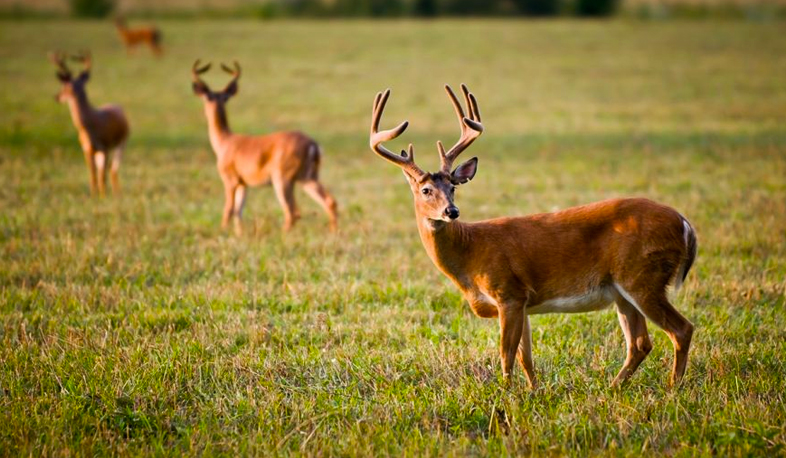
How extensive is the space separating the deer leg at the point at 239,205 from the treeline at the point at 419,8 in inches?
2112

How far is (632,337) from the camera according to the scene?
6453 mm

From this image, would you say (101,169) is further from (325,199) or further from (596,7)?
(596,7)

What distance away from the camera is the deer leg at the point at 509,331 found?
6.06 meters

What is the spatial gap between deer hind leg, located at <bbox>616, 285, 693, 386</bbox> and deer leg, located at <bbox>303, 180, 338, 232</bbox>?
5.79 metres

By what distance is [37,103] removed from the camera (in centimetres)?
2530

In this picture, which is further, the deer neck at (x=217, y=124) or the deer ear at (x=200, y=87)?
the deer ear at (x=200, y=87)

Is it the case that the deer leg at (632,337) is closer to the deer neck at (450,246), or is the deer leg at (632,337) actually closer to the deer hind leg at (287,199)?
the deer neck at (450,246)

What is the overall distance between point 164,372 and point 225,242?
4.29 meters

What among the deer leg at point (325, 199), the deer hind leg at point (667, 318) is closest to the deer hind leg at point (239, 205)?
the deer leg at point (325, 199)

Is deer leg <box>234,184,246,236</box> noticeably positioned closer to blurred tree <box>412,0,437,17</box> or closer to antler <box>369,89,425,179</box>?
antler <box>369,89,425,179</box>

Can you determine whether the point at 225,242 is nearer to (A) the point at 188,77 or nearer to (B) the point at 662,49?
(A) the point at 188,77

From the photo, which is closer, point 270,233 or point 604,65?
point 270,233

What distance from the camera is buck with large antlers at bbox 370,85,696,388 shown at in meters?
6.06

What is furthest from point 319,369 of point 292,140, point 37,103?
point 37,103
